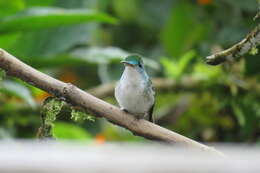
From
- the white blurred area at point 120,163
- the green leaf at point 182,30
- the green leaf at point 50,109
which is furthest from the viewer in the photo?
the green leaf at point 182,30

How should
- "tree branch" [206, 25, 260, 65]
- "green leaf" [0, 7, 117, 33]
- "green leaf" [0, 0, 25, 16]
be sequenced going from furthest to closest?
"green leaf" [0, 0, 25, 16], "green leaf" [0, 7, 117, 33], "tree branch" [206, 25, 260, 65]

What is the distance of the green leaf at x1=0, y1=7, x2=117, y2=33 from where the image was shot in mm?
3367

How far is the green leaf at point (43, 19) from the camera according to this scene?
11.0 feet

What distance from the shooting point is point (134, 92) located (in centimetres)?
209

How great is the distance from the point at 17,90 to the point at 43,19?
1.33 ft

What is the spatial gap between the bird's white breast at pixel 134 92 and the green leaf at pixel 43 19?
4.20ft

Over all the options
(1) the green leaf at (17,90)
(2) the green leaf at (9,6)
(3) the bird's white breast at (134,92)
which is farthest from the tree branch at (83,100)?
(2) the green leaf at (9,6)

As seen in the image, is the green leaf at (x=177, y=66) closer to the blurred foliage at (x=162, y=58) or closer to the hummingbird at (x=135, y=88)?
the blurred foliage at (x=162, y=58)

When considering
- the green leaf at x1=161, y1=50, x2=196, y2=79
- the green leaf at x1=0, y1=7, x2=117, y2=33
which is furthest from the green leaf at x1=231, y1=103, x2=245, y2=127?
the green leaf at x1=0, y1=7, x2=117, y2=33

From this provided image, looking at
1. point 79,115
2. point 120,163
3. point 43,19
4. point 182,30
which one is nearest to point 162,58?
point 182,30

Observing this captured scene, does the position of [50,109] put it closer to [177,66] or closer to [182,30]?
[177,66]

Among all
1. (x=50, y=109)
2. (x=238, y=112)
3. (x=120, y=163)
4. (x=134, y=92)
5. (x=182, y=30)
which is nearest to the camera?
(x=120, y=163)

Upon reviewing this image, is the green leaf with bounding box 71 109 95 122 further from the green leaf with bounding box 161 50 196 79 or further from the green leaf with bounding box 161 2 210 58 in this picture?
the green leaf with bounding box 161 2 210 58

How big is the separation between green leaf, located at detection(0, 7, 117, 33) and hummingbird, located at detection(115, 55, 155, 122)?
1271mm
